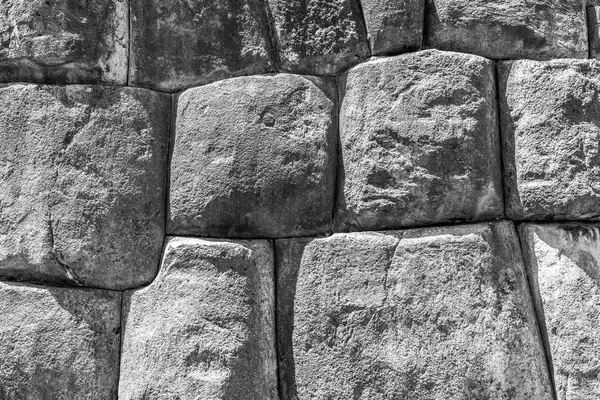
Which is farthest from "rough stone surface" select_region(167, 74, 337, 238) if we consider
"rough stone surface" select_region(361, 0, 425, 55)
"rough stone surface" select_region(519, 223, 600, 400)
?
"rough stone surface" select_region(519, 223, 600, 400)

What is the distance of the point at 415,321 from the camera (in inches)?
103

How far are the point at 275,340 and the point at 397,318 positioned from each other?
0.46 m

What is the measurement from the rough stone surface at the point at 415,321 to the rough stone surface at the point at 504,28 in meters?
0.67

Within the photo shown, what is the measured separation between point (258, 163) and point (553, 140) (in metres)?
1.06

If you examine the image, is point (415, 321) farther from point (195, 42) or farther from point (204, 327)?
point (195, 42)

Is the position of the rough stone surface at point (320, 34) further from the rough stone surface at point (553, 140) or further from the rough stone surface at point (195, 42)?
the rough stone surface at point (553, 140)

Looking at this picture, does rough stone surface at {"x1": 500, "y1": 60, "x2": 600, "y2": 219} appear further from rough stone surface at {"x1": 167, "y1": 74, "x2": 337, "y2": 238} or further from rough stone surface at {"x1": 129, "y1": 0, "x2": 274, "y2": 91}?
rough stone surface at {"x1": 129, "y1": 0, "x2": 274, "y2": 91}

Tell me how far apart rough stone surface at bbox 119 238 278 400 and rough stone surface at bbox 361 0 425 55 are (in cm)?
88

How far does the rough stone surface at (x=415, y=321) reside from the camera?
2564 mm

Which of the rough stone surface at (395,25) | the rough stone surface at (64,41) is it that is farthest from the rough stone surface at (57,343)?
the rough stone surface at (395,25)

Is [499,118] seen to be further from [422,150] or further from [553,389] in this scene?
[553,389]

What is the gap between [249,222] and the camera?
2740mm

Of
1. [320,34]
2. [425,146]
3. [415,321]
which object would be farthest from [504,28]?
[415,321]

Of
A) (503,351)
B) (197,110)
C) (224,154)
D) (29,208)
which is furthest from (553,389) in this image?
(29,208)
